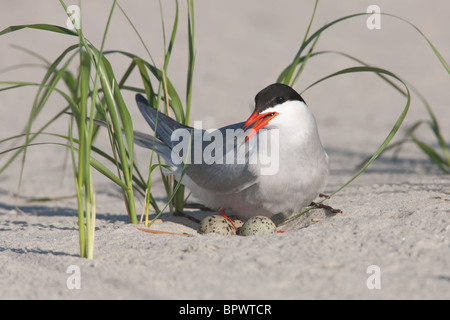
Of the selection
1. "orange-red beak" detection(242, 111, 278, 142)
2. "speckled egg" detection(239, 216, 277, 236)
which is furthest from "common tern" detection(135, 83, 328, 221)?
"speckled egg" detection(239, 216, 277, 236)

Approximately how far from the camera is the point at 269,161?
266 centimetres

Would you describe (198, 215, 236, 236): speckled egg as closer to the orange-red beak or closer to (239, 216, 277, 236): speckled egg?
(239, 216, 277, 236): speckled egg

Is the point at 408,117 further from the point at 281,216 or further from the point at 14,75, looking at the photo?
the point at 14,75

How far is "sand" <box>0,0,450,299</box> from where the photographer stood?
6.30 ft

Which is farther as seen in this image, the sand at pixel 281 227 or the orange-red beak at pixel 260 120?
the orange-red beak at pixel 260 120

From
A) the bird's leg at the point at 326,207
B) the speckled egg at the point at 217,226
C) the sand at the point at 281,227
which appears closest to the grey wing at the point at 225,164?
the speckled egg at the point at 217,226

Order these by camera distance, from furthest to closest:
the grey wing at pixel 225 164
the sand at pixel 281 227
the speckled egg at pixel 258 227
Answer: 1. the grey wing at pixel 225 164
2. the speckled egg at pixel 258 227
3. the sand at pixel 281 227

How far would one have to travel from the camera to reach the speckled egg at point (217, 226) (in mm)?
2643

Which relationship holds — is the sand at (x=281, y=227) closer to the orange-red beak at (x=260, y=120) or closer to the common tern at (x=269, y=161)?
the common tern at (x=269, y=161)

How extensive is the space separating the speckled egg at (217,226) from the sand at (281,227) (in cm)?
9

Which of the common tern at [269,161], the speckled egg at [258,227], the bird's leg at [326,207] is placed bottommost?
the speckled egg at [258,227]

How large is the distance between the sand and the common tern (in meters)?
0.19

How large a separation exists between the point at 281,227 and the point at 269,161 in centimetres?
40

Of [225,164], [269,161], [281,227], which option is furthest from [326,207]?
[225,164]
